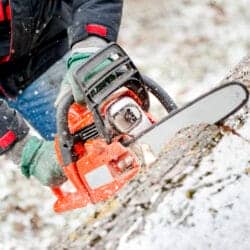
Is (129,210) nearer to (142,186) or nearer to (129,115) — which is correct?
(142,186)

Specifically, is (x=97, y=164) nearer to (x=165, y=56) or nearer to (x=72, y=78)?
(x=72, y=78)

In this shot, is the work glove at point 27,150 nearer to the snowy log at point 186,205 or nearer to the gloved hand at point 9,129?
the gloved hand at point 9,129

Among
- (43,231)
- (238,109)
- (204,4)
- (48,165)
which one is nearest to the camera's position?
(238,109)

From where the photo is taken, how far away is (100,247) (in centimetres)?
120

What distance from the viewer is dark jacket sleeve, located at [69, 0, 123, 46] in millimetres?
2562

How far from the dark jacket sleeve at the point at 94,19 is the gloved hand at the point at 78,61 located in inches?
1.6

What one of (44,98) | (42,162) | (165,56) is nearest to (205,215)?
(42,162)

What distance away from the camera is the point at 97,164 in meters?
2.13

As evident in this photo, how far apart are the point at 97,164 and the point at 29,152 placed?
0.60 m

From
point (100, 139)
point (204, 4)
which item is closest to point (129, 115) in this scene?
point (100, 139)

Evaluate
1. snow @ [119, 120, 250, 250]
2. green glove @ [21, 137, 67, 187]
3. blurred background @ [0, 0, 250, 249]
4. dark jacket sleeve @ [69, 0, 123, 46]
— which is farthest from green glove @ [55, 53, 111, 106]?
blurred background @ [0, 0, 250, 249]

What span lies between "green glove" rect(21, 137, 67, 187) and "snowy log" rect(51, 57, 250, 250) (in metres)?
1.13

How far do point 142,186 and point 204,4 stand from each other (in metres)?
4.63

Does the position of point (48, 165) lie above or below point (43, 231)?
above
